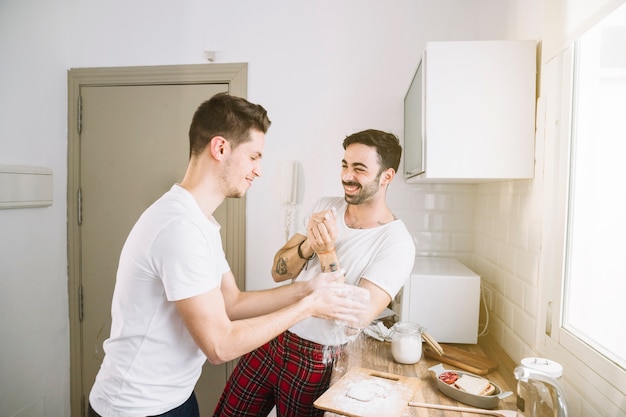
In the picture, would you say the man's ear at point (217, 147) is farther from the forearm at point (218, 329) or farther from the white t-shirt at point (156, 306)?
the forearm at point (218, 329)

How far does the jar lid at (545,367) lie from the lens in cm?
112

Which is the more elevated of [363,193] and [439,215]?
[363,193]

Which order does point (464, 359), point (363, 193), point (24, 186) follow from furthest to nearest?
point (24, 186) → point (363, 193) → point (464, 359)

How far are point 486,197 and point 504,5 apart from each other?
868 millimetres

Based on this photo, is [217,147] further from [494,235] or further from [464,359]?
[494,235]

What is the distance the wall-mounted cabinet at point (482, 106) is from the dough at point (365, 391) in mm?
743

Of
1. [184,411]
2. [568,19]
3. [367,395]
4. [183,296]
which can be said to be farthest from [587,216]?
[184,411]

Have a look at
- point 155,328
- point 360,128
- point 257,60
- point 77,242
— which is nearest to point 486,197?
point 360,128

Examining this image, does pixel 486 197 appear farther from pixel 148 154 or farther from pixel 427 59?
pixel 148 154

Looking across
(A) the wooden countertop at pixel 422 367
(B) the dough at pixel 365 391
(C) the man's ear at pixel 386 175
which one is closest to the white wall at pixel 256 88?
(C) the man's ear at pixel 386 175

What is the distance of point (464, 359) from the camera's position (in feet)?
5.74

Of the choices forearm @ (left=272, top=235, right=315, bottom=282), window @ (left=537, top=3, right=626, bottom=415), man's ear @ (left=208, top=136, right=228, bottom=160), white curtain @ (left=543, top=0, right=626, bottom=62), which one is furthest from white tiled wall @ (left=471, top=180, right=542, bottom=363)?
man's ear @ (left=208, top=136, right=228, bottom=160)

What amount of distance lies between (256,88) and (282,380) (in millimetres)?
1548

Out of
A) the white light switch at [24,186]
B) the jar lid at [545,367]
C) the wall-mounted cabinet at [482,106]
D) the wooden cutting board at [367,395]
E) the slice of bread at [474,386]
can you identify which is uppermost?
the wall-mounted cabinet at [482,106]
